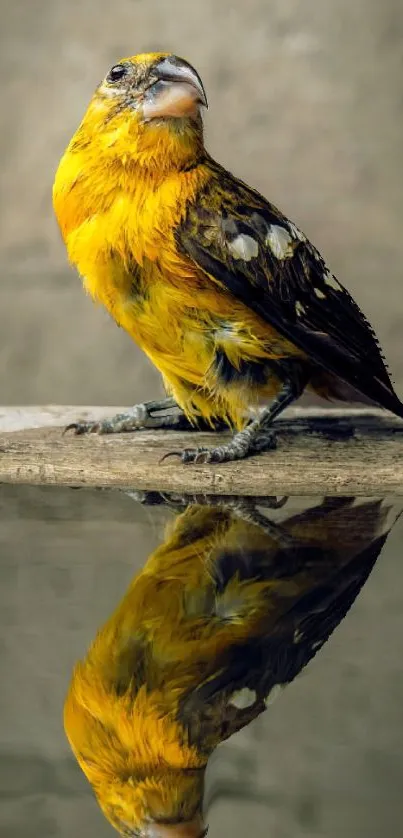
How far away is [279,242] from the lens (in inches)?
99.0

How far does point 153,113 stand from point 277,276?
0.48 metres

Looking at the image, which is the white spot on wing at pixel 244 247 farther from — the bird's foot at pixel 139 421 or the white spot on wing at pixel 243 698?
the white spot on wing at pixel 243 698

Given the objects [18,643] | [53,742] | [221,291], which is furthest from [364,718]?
[221,291]

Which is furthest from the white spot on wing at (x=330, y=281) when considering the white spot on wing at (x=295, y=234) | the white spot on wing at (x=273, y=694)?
the white spot on wing at (x=273, y=694)

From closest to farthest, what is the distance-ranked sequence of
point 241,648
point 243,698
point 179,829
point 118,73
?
point 179,829 < point 243,698 < point 241,648 < point 118,73

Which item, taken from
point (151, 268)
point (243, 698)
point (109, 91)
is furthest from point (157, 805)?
point (109, 91)

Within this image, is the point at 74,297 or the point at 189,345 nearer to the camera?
the point at 189,345

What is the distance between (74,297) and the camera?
159 inches

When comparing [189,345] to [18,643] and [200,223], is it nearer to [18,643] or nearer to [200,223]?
[200,223]

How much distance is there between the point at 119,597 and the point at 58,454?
101 cm

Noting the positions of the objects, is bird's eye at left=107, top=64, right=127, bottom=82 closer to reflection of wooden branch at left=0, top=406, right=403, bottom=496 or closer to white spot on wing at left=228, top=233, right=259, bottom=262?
white spot on wing at left=228, top=233, right=259, bottom=262

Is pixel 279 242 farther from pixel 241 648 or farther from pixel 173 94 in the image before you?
pixel 241 648

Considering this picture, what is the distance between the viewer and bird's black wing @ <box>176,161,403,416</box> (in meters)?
2.42

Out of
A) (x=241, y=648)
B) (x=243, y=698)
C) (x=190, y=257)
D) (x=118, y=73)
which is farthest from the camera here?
(x=118, y=73)
